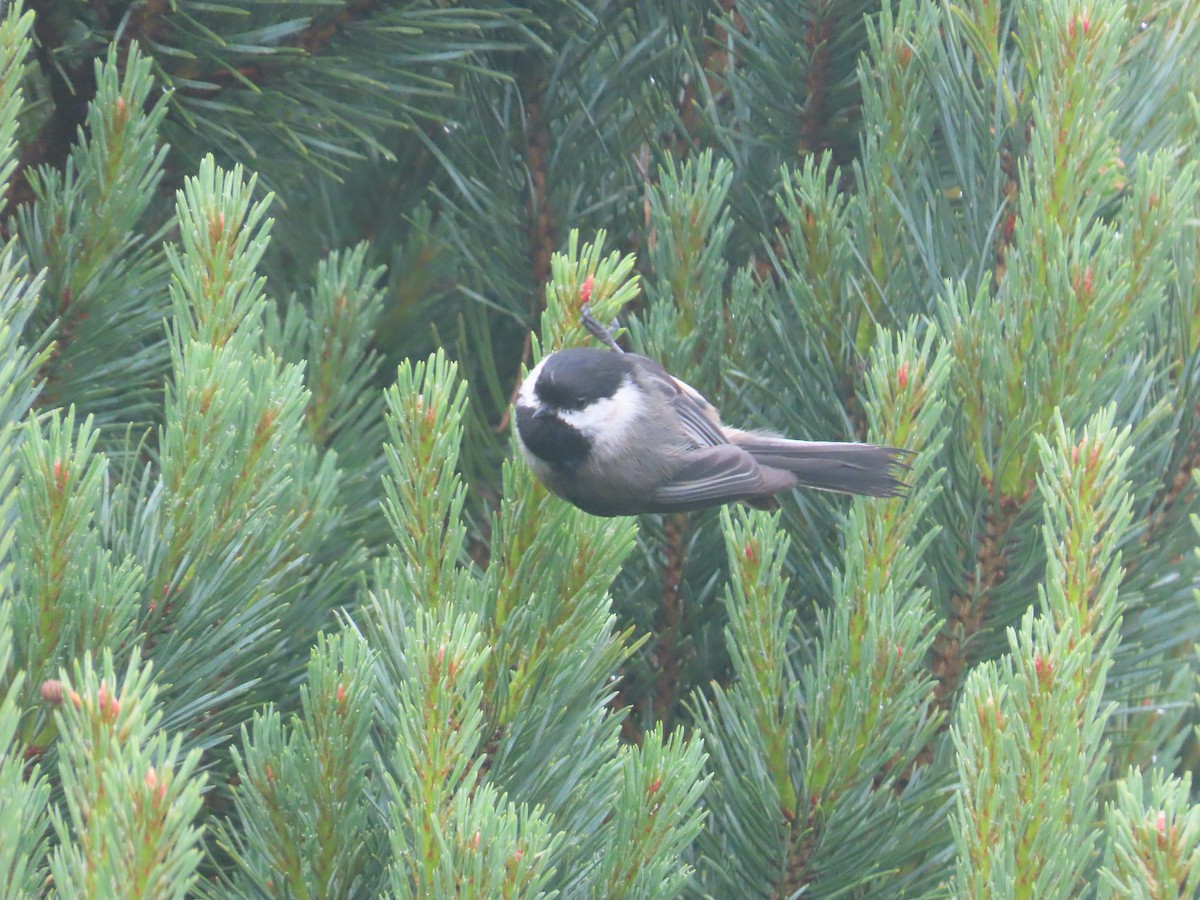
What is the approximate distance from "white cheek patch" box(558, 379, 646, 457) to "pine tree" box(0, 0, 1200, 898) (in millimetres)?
260

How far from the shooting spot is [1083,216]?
92 centimetres

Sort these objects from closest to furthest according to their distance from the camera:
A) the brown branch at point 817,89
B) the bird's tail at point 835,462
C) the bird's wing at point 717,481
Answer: the bird's tail at point 835,462, the brown branch at point 817,89, the bird's wing at point 717,481

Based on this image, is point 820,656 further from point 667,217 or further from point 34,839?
point 34,839

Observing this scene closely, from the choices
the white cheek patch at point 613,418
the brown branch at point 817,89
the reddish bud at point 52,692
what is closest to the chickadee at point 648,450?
the white cheek patch at point 613,418

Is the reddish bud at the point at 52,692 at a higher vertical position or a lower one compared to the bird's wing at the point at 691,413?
higher

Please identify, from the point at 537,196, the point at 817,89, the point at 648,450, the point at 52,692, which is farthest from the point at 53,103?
the point at 648,450

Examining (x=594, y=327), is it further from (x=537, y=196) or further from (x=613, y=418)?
(x=613, y=418)

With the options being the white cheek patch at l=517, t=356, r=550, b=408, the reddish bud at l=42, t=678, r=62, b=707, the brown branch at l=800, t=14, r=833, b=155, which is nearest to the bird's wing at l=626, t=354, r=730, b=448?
the white cheek patch at l=517, t=356, r=550, b=408

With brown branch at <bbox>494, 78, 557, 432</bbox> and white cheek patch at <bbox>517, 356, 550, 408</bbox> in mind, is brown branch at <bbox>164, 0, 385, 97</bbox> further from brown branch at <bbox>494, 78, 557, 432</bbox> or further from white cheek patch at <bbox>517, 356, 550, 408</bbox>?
white cheek patch at <bbox>517, 356, 550, 408</bbox>

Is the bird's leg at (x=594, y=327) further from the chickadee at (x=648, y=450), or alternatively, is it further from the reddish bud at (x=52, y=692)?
the reddish bud at (x=52, y=692)

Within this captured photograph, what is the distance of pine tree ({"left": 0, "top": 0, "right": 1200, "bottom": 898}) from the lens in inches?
26.9

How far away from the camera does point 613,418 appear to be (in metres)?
1.65

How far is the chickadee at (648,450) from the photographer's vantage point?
1099 millimetres

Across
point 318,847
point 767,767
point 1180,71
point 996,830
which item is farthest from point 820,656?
point 1180,71
